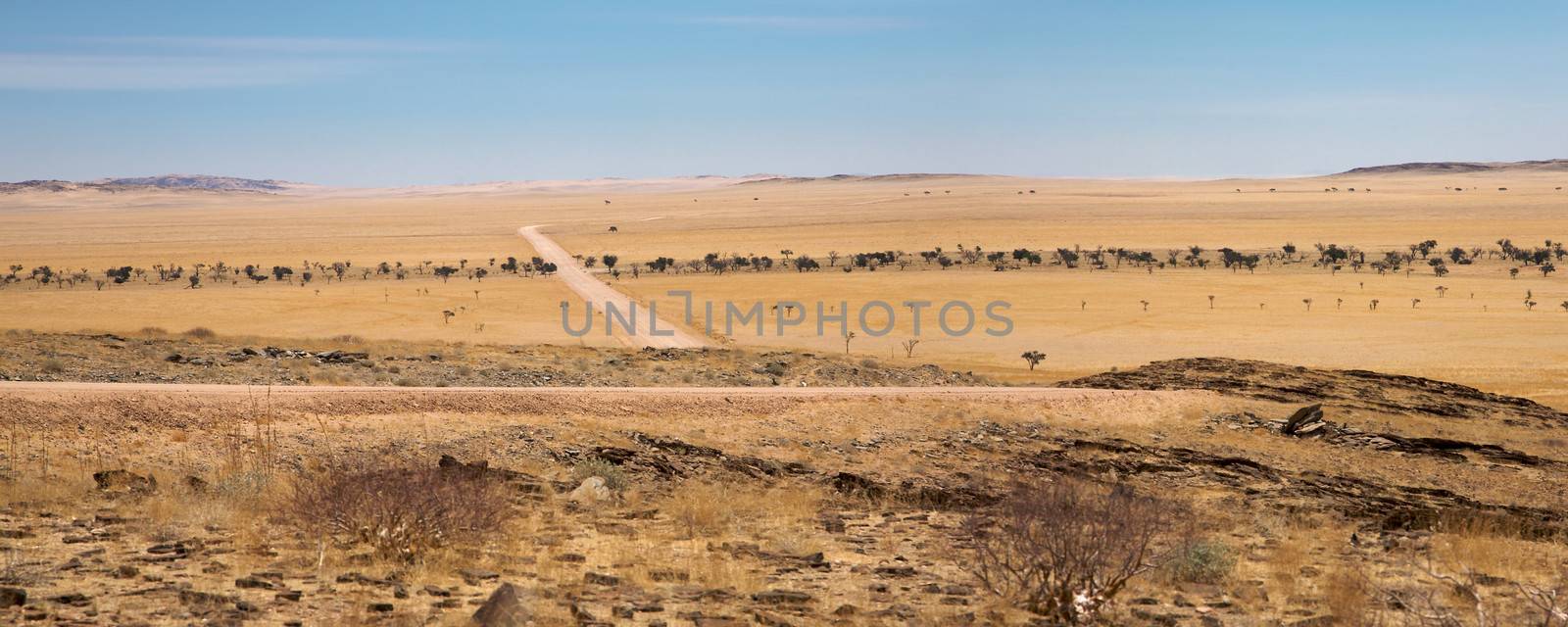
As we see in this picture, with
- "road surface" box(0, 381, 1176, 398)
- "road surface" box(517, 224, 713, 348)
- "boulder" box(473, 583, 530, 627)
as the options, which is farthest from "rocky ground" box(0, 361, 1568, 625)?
"road surface" box(517, 224, 713, 348)

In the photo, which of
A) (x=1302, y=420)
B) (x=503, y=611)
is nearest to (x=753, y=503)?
(x=503, y=611)

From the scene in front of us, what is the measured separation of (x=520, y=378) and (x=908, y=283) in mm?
45969

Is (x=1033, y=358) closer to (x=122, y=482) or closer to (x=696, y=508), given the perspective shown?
(x=696, y=508)

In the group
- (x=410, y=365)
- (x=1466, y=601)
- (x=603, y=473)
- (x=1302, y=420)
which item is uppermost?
(x=410, y=365)

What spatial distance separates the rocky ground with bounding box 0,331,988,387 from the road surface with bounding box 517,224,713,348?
1137 cm

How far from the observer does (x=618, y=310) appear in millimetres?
60562

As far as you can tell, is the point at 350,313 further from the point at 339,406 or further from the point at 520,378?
the point at 339,406

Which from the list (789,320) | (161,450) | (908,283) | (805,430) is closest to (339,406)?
(161,450)

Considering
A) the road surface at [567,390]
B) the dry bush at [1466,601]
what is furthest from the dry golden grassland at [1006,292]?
the dry bush at [1466,601]

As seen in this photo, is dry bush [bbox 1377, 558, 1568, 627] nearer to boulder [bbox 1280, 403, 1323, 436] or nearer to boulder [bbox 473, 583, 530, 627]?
boulder [bbox 473, 583, 530, 627]

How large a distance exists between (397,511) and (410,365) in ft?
59.4

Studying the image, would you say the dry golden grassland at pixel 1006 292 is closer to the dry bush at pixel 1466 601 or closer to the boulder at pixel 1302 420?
the boulder at pixel 1302 420

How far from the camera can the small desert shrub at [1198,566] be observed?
13.8m

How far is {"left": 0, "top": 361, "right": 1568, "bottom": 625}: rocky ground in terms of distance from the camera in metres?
12.4
